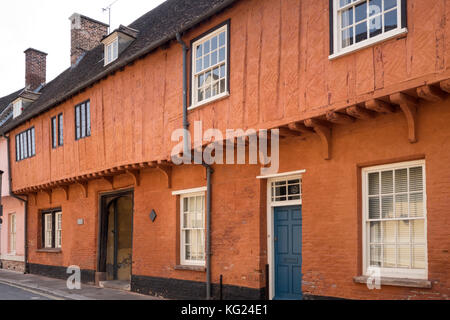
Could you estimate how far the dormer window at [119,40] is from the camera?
53.5 feet

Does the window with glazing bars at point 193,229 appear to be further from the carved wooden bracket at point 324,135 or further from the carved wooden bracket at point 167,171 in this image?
the carved wooden bracket at point 324,135

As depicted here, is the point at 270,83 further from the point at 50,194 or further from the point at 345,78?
the point at 50,194

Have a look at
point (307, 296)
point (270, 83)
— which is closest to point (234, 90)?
point (270, 83)

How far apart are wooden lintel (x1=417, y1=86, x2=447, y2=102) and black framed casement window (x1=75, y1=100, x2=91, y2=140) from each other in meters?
11.5

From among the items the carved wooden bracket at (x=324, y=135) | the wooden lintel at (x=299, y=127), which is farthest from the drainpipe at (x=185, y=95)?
the carved wooden bracket at (x=324, y=135)

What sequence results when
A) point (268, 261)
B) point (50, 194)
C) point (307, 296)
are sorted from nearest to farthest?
point (307, 296) → point (268, 261) → point (50, 194)

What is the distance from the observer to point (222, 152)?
37.8 ft

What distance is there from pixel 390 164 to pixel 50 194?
15.4 meters

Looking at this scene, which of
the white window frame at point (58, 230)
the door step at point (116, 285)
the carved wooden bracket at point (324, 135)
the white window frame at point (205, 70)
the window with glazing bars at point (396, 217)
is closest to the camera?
the window with glazing bars at point (396, 217)

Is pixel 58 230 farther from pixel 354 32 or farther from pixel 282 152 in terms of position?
pixel 354 32

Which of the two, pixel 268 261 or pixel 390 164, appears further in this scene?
pixel 268 261

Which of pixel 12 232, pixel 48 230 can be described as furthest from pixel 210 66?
pixel 12 232

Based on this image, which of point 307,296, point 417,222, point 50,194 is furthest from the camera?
point 50,194

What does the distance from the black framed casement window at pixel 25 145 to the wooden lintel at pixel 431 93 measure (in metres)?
16.8
